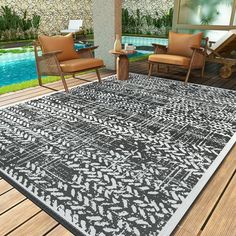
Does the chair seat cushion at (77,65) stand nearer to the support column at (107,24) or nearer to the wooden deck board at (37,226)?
the support column at (107,24)

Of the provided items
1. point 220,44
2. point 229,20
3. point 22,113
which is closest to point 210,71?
point 220,44

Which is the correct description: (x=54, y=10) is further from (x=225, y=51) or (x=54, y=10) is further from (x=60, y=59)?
(x=225, y=51)

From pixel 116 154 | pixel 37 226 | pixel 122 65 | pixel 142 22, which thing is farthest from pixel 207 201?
pixel 142 22

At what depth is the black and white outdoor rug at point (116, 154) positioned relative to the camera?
1.59 m

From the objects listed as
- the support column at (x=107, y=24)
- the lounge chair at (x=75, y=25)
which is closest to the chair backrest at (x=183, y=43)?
the support column at (x=107, y=24)

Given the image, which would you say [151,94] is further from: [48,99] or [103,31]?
[103,31]

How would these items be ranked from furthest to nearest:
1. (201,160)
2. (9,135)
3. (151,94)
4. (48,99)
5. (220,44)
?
(220,44) → (151,94) → (48,99) → (9,135) → (201,160)

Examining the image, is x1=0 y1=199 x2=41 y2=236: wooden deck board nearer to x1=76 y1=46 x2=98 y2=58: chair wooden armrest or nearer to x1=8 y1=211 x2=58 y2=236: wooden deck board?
x1=8 y1=211 x2=58 y2=236: wooden deck board

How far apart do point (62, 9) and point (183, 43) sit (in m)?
9.01

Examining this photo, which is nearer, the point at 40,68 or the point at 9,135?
the point at 9,135

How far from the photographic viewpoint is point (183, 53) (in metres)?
4.49

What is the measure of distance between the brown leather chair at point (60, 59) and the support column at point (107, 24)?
1010mm

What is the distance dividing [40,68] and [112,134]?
2.06 metres

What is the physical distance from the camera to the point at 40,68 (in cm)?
396
